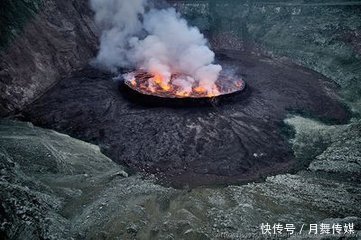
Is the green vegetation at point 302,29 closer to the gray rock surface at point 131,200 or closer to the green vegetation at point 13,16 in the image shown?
the gray rock surface at point 131,200

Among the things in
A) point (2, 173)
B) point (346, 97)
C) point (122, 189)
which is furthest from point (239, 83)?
point (2, 173)

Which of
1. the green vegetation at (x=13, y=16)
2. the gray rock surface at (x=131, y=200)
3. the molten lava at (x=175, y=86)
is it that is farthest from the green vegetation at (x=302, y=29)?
the green vegetation at (x=13, y=16)

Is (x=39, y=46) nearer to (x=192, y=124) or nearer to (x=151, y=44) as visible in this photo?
(x=151, y=44)

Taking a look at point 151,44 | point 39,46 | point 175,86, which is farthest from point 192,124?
point 39,46

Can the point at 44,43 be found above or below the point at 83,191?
above

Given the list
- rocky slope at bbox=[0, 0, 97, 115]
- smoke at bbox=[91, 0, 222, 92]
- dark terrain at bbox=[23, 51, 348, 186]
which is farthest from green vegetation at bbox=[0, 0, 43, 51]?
smoke at bbox=[91, 0, 222, 92]

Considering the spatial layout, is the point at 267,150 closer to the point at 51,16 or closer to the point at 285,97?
the point at 285,97

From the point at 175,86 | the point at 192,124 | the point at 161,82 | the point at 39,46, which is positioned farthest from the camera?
the point at 39,46
